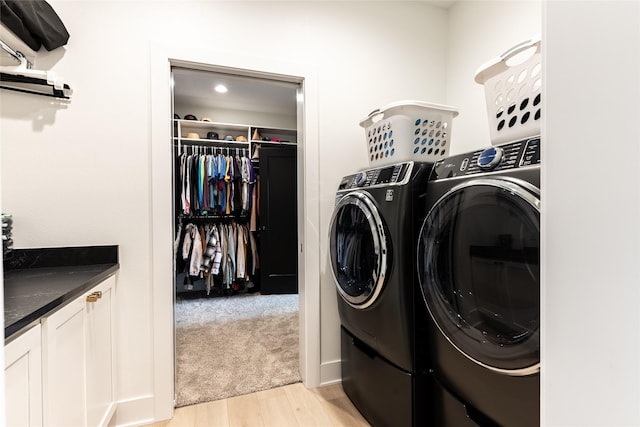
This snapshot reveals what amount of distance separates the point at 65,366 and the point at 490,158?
1567mm

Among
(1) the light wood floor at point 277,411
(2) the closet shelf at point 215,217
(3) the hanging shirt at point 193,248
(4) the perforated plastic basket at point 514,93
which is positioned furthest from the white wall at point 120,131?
(2) the closet shelf at point 215,217

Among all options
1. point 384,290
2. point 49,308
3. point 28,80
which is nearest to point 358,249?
point 384,290

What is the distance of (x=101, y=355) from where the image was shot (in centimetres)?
130

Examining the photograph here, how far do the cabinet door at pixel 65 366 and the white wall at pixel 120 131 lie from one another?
0.46 metres

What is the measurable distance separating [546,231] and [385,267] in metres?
0.91

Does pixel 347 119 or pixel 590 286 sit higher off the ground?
pixel 347 119

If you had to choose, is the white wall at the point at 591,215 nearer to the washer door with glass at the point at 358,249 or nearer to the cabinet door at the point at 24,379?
the washer door with glass at the point at 358,249

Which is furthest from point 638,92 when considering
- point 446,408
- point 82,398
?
point 82,398

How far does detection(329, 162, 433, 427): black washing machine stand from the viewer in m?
1.23

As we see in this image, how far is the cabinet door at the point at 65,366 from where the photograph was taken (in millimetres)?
838

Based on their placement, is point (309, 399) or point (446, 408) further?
point (309, 399)

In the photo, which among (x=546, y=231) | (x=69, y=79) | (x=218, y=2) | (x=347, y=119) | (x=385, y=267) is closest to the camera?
(x=546, y=231)

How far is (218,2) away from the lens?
1.66m

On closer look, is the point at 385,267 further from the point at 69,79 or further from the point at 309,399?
the point at 69,79
